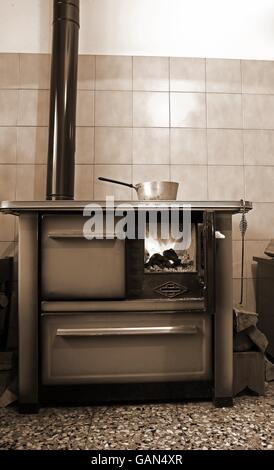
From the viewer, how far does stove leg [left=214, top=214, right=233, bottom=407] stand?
1397mm

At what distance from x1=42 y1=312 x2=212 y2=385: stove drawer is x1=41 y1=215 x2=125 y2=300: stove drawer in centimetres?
→ 11

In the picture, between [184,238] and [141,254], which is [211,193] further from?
[141,254]

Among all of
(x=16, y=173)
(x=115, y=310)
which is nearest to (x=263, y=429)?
(x=115, y=310)

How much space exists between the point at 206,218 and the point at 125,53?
1.41 meters

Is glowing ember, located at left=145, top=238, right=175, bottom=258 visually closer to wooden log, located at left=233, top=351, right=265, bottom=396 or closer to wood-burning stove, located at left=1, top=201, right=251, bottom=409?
wood-burning stove, located at left=1, top=201, right=251, bottom=409

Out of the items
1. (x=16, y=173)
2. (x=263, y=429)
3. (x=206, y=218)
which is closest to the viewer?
(x=263, y=429)

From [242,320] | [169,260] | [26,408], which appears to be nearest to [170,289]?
[169,260]

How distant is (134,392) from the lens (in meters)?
1.40

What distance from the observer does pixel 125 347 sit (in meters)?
1.39

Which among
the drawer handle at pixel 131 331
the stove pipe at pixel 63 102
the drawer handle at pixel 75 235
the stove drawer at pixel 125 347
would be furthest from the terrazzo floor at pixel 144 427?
the stove pipe at pixel 63 102

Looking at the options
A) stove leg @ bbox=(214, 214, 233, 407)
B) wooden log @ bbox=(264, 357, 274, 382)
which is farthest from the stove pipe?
wooden log @ bbox=(264, 357, 274, 382)

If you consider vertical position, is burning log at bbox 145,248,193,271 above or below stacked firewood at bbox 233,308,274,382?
above

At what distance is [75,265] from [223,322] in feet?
2.26

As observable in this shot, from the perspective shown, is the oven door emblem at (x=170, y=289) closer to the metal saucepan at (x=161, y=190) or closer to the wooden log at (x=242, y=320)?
the wooden log at (x=242, y=320)
